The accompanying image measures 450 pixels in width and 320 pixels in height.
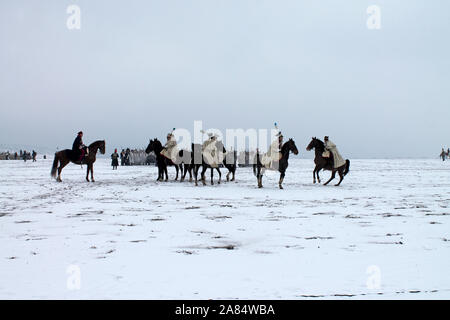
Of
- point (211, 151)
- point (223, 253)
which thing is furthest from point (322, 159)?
point (223, 253)

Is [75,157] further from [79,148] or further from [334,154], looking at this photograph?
[334,154]

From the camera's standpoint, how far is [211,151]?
15789mm

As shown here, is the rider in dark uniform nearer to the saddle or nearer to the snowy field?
the saddle

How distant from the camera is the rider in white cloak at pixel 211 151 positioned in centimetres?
1571

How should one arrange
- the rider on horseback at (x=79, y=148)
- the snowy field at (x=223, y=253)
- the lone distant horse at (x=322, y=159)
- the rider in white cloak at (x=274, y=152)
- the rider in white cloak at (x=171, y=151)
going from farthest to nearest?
the rider in white cloak at (x=171, y=151) → the rider on horseback at (x=79, y=148) → the lone distant horse at (x=322, y=159) → the rider in white cloak at (x=274, y=152) → the snowy field at (x=223, y=253)

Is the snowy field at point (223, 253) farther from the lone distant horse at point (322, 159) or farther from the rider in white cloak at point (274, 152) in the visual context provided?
the lone distant horse at point (322, 159)

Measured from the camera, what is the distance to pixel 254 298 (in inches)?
113

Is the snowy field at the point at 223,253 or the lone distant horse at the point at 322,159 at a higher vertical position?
the lone distant horse at the point at 322,159

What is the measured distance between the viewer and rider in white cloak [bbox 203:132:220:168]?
51.5 feet

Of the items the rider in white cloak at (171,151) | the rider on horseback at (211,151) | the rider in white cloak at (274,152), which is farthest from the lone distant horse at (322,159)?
the rider in white cloak at (171,151)

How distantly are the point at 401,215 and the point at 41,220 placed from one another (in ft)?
21.9
